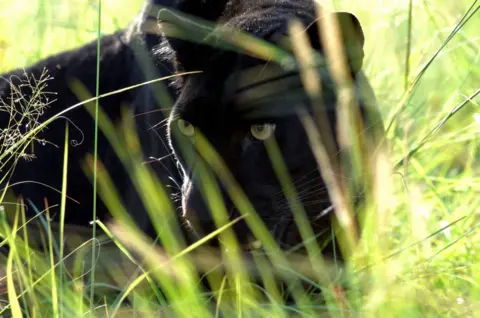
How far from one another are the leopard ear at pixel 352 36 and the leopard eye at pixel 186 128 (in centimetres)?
54

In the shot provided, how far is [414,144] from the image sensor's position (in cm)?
281

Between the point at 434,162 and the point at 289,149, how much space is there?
0.68 m

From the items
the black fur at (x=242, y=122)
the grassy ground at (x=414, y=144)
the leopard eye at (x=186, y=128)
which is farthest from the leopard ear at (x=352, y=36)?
the leopard eye at (x=186, y=128)

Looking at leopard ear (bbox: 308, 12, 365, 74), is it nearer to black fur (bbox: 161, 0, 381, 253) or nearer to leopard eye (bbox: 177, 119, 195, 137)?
black fur (bbox: 161, 0, 381, 253)

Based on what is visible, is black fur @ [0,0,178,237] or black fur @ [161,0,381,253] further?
black fur @ [0,0,178,237]

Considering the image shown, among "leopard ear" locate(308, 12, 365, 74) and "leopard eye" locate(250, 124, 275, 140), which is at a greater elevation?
"leopard ear" locate(308, 12, 365, 74)

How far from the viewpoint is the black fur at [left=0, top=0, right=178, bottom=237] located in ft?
9.51

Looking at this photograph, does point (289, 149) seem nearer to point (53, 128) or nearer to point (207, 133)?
point (207, 133)

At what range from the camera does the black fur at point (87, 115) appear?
2898 mm

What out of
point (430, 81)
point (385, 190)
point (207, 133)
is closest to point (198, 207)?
point (207, 133)

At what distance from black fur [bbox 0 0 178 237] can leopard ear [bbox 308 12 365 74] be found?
83 cm

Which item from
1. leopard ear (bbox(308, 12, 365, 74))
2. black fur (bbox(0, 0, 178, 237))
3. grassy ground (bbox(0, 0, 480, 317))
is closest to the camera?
grassy ground (bbox(0, 0, 480, 317))

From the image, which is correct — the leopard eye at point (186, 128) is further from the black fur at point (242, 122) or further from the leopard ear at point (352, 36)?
the leopard ear at point (352, 36)

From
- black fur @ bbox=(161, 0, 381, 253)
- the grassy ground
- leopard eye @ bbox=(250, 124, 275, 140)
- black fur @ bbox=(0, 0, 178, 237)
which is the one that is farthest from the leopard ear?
black fur @ bbox=(0, 0, 178, 237)
